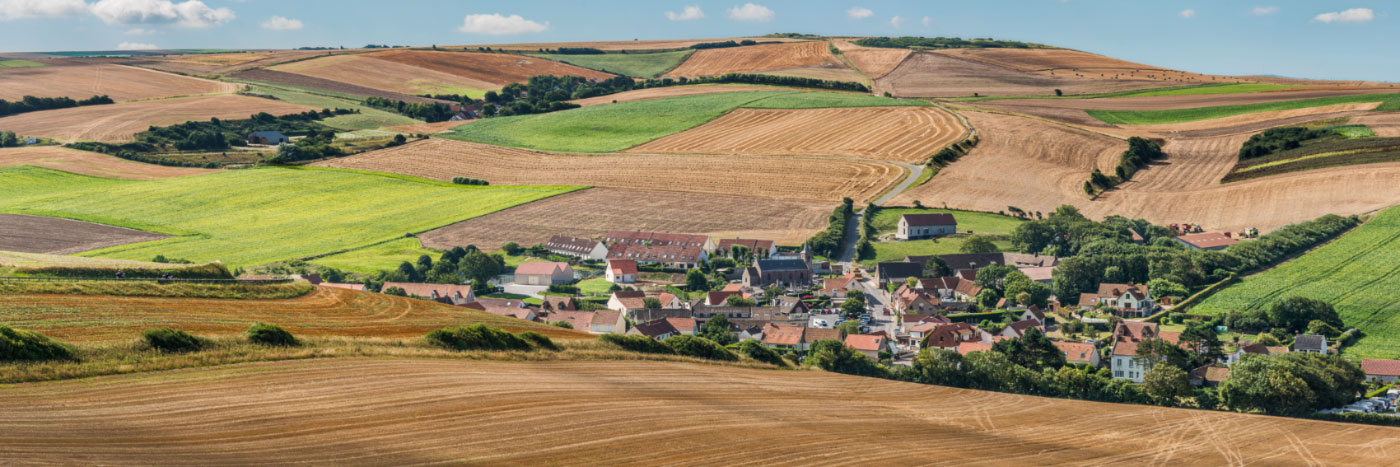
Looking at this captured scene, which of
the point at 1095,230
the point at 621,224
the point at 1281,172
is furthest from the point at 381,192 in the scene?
the point at 1281,172

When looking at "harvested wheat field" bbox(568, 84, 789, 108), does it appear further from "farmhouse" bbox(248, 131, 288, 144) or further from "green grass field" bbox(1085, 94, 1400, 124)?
"green grass field" bbox(1085, 94, 1400, 124)

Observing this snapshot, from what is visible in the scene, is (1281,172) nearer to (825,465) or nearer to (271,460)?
(825,465)

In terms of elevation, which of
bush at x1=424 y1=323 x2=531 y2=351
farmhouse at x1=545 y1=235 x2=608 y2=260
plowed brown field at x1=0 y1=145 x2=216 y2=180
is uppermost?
bush at x1=424 y1=323 x2=531 y2=351

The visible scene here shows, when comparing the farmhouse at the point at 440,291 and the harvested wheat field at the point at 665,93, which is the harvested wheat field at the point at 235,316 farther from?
the harvested wheat field at the point at 665,93

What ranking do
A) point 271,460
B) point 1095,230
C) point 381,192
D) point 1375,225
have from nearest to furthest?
point 271,460 → point 1375,225 → point 1095,230 → point 381,192

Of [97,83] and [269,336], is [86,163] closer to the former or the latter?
[97,83]

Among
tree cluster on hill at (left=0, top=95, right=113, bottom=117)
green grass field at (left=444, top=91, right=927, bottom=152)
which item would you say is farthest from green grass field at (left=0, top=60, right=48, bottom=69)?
green grass field at (left=444, top=91, right=927, bottom=152)
